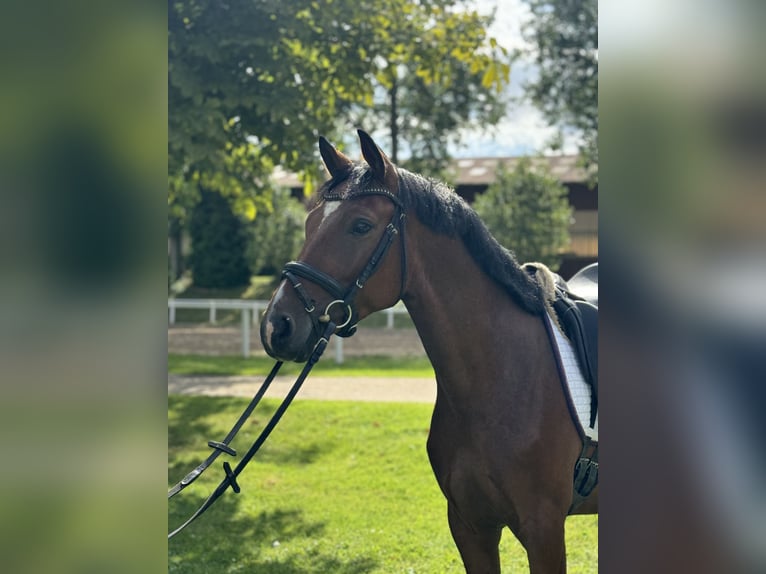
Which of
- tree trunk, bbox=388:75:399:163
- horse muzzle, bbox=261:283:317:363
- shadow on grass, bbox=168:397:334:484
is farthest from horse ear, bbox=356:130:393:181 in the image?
tree trunk, bbox=388:75:399:163

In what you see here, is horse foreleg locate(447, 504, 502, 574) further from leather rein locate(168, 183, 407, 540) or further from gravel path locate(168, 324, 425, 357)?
gravel path locate(168, 324, 425, 357)

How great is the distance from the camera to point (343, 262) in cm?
226

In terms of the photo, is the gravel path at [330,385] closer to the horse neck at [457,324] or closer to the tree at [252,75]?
the tree at [252,75]

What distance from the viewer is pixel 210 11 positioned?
5.84 meters

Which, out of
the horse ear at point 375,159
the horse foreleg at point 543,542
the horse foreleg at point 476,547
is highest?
the horse ear at point 375,159

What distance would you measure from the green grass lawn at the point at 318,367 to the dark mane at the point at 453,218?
824cm

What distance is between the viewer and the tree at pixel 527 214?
19.3 meters

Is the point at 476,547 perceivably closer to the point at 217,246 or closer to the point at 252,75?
the point at 252,75

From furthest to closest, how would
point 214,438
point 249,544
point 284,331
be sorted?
point 214,438 < point 249,544 < point 284,331

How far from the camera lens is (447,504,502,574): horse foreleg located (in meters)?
2.67

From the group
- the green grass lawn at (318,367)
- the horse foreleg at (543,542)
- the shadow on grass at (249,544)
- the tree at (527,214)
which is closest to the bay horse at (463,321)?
the horse foreleg at (543,542)

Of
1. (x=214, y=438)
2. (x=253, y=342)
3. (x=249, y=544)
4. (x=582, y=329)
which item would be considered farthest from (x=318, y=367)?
(x=582, y=329)

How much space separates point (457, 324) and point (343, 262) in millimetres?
516

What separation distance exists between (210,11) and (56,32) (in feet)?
18.0
